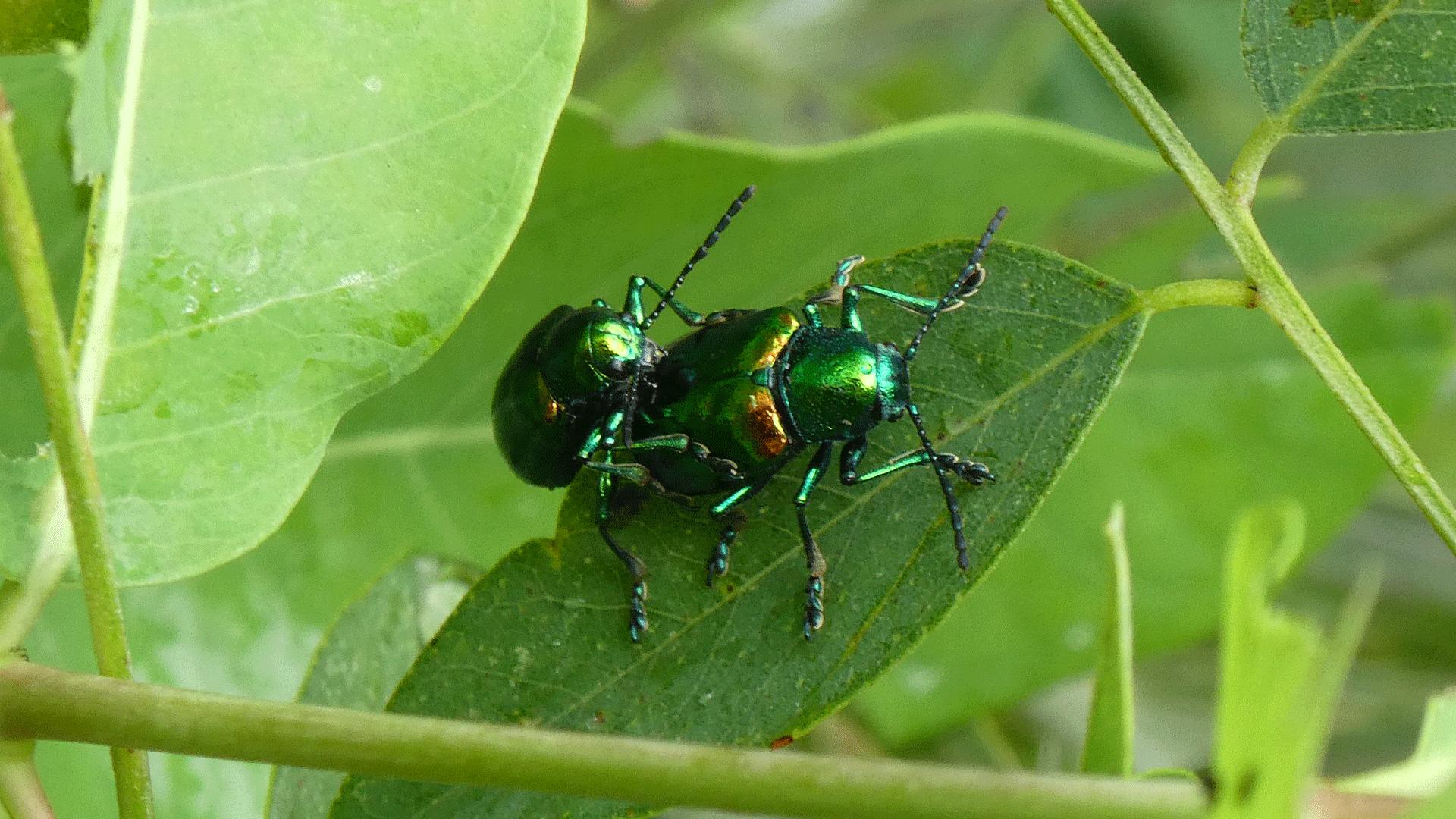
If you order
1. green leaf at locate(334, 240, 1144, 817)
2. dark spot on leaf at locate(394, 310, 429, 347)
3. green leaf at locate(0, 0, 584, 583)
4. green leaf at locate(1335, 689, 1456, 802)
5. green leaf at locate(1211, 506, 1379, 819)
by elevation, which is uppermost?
green leaf at locate(0, 0, 584, 583)

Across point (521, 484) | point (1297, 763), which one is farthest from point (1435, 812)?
point (521, 484)

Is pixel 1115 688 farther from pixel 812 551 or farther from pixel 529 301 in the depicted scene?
pixel 529 301

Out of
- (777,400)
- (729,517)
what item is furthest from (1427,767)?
(777,400)

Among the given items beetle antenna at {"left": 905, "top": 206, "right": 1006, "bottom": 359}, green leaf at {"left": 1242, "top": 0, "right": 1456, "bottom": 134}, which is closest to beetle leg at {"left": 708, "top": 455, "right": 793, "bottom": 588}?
beetle antenna at {"left": 905, "top": 206, "right": 1006, "bottom": 359}

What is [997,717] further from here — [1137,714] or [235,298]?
[235,298]

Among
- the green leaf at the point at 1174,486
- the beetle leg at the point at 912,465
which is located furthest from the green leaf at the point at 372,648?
the green leaf at the point at 1174,486

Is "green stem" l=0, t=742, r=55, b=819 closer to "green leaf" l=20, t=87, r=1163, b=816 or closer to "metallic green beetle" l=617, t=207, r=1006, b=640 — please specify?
"metallic green beetle" l=617, t=207, r=1006, b=640
